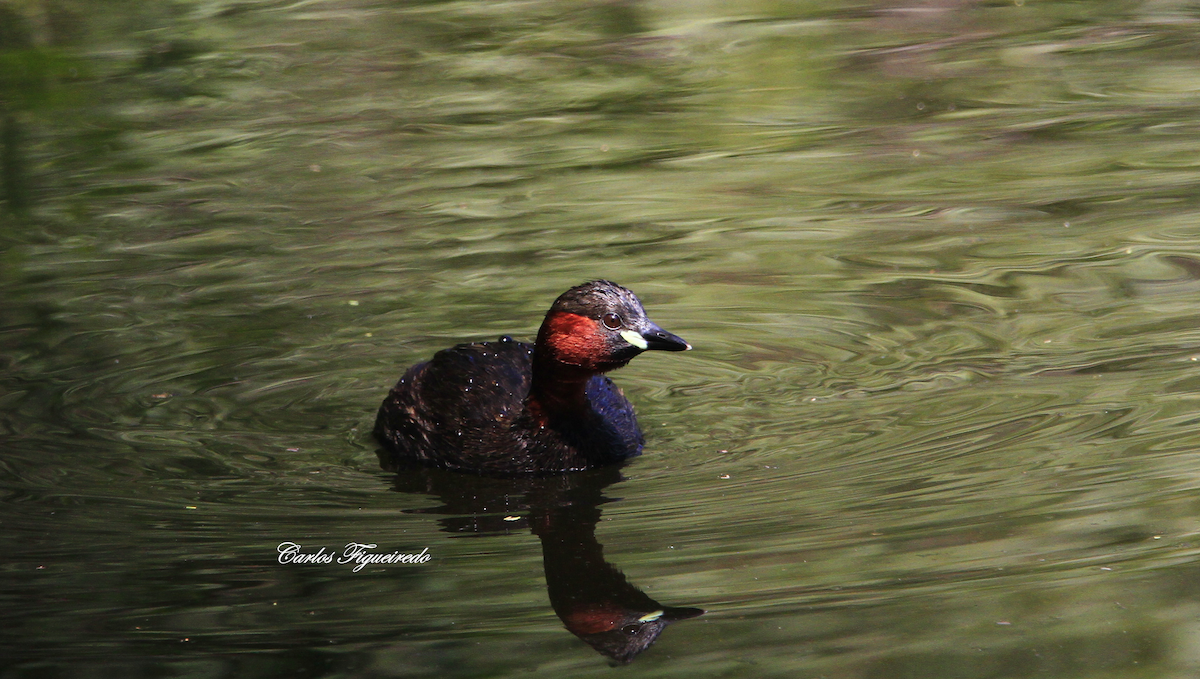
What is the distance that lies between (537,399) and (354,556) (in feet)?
4.33

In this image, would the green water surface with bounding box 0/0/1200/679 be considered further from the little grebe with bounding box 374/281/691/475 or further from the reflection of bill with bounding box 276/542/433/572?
the little grebe with bounding box 374/281/691/475

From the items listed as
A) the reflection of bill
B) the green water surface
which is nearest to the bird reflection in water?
the green water surface

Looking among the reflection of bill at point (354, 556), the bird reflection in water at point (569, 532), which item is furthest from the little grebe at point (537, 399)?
the reflection of bill at point (354, 556)

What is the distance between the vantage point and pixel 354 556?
17.6ft

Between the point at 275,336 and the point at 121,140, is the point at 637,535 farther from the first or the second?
the point at 121,140

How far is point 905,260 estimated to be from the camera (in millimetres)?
8109

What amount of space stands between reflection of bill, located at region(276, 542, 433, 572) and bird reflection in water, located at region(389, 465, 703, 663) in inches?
13.3

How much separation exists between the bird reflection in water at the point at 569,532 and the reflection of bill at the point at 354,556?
337 mm

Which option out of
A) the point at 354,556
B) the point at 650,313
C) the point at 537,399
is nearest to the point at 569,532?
the point at 354,556

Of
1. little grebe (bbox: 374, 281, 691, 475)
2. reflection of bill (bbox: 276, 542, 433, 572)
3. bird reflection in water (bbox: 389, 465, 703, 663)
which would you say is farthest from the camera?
little grebe (bbox: 374, 281, 691, 475)

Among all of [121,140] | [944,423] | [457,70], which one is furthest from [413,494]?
[457,70]

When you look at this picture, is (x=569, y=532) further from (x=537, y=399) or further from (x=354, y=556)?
(x=537, y=399)

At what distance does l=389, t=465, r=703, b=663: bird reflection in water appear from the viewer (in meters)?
4.79

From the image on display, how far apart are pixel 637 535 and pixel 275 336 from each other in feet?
9.77
